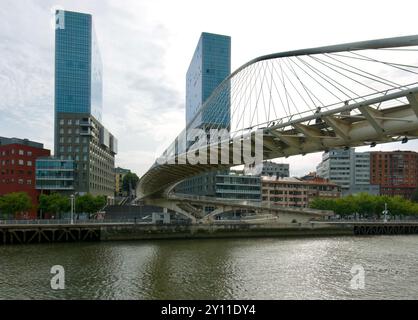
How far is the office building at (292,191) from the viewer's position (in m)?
121

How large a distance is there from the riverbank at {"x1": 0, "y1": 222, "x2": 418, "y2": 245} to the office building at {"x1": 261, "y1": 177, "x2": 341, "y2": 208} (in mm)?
56833

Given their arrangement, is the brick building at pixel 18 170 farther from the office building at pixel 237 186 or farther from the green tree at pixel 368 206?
the green tree at pixel 368 206

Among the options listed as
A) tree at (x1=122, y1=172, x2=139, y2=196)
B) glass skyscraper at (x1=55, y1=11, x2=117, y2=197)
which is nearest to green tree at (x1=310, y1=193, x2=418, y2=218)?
glass skyscraper at (x1=55, y1=11, x2=117, y2=197)

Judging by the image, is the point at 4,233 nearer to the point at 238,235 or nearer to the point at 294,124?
the point at 238,235

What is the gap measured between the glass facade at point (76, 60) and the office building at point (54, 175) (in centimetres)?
2309

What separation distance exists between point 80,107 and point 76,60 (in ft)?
49.6

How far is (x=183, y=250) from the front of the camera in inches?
1505

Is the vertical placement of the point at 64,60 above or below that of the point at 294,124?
above

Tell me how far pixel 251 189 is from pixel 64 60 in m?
59.8

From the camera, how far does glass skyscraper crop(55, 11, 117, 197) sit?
3858 inches

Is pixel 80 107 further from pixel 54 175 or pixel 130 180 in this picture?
pixel 130 180

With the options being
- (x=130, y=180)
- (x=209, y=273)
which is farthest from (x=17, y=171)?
(x=130, y=180)

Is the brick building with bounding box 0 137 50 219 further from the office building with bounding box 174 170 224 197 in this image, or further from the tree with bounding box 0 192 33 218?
the office building with bounding box 174 170 224 197
